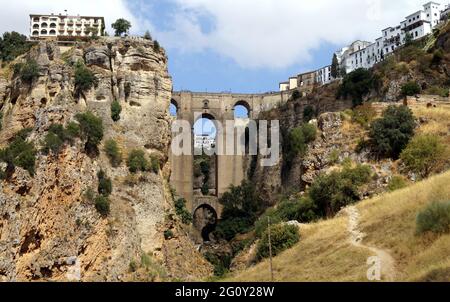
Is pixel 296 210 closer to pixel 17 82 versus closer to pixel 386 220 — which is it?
pixel 386 220

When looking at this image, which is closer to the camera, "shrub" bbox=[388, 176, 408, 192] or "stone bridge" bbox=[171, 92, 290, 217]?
"shrub" bbox=[388, 176, 408, 192]

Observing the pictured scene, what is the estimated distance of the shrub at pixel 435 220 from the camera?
1736 cm

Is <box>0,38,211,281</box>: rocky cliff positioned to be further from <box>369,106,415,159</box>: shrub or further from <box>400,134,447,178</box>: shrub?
<box>400,134,447,178</box>: shrub

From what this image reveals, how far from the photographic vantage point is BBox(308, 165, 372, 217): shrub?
3014 centimetres

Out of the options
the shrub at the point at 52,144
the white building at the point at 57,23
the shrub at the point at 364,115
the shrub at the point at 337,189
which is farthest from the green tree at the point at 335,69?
the shrub at the point at 337,189

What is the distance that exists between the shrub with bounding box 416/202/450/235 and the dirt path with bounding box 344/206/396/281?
121 cm

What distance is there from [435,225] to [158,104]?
33204 mm

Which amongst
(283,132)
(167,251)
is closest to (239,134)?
(283,132)

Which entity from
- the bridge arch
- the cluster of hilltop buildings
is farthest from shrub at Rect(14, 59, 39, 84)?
the cluster of hilltop buildings

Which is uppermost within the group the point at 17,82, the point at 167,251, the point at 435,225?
the point at 17,82

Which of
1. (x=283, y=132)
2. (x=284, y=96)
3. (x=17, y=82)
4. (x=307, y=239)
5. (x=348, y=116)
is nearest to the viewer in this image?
(x=307, y=239)

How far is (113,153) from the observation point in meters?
43.8
